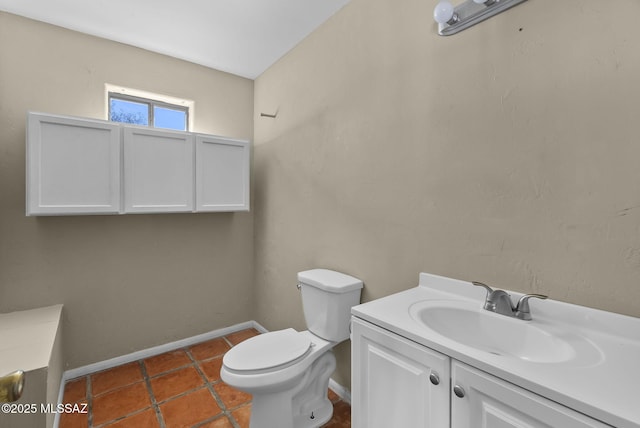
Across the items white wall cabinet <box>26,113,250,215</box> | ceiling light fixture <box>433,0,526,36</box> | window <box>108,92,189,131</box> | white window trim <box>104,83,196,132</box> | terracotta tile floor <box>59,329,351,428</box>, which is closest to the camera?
ceiling light fixture <box>433,0,526,36</box>

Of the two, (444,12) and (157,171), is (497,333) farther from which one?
(157,171)

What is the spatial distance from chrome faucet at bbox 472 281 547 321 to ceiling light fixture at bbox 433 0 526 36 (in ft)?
3.62

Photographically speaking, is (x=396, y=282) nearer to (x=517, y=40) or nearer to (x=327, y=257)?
(x=327, y=257)

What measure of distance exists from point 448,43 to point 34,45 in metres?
2.62

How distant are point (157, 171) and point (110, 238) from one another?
64cm

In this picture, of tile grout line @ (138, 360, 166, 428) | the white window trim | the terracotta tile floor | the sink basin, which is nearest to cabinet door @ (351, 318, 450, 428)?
the sink basin

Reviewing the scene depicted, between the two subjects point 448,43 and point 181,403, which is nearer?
point 448,43

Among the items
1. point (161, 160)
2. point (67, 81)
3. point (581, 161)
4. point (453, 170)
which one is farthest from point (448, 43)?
point (67, 81)

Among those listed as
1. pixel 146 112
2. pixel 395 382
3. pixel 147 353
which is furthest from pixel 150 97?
pixel 395 382

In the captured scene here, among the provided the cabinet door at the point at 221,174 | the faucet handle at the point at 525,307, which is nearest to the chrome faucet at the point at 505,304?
the faucet handle at the point at 525,307

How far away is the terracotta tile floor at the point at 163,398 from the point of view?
171cm

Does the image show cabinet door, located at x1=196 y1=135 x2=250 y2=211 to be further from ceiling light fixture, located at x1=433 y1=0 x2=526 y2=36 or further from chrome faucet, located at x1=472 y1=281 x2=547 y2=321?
chrome faucet, located at x1=472 y1=281 x2=547 y2=321

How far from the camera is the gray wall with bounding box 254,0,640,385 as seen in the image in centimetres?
96

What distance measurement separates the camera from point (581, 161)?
3.30 feet
